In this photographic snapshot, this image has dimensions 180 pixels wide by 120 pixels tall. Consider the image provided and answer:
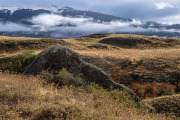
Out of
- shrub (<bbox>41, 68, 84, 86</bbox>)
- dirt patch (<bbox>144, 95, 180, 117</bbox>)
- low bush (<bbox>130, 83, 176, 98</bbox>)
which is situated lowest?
low bush (<bbox>130, 83, 176, 98</bbox>)

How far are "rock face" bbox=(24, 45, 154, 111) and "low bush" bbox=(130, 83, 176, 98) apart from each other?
9.30 m

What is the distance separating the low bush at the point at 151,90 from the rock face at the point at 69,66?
9.30 meters

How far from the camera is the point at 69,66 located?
Result: 13438 millimetres

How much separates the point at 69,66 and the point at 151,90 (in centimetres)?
1457

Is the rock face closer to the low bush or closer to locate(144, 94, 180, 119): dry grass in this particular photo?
locate(144, 94, 180, 119): dry grass

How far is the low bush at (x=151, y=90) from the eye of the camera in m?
21.6

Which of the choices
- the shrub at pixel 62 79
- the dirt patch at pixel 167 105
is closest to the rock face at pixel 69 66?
the shrub at pixel 62 79

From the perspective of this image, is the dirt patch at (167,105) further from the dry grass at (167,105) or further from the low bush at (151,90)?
the low bush at (151,90)

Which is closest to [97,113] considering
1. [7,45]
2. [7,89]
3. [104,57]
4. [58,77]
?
[7,89]

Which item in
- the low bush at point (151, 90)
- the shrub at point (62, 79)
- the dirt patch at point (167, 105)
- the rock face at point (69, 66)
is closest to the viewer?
the shrub at point (62, 79)

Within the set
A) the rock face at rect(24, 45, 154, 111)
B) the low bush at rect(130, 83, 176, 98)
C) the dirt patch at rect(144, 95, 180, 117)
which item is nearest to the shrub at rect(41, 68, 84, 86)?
the rock face at rect(24, 45, 154, 111)

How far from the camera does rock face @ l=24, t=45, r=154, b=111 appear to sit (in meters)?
13.0

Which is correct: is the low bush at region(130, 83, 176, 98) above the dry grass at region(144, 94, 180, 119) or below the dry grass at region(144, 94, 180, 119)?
below

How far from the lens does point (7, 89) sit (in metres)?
7.20
